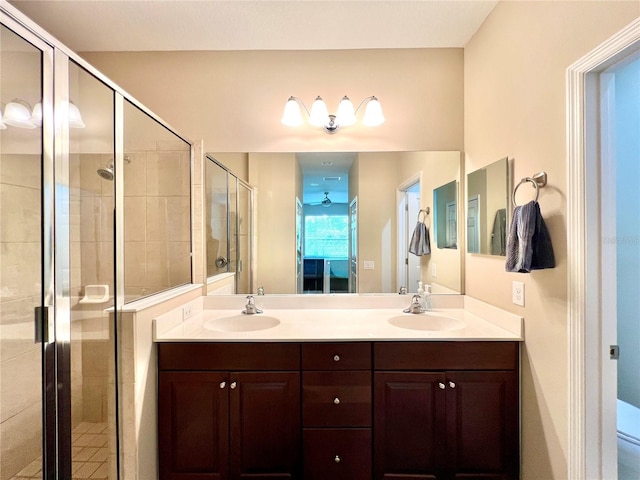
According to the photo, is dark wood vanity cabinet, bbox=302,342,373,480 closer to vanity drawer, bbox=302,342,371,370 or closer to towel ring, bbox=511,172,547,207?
vanity drawer, bbox=302,342,371,370

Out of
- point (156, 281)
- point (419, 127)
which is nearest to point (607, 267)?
point (419, 127)

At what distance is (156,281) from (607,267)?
2197 millimetres

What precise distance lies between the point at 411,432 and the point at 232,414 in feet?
2.91

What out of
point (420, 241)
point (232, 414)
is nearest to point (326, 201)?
point (420, 241)

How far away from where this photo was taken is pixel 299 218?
209 centimetres

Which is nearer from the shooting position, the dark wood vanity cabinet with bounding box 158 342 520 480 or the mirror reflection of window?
the dark wood vanity cabinet with bounding box 158 342 520 480

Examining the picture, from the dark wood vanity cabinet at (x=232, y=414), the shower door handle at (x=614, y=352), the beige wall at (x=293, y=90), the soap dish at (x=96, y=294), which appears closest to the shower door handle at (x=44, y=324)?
the soap dish at (x=96, y=294)

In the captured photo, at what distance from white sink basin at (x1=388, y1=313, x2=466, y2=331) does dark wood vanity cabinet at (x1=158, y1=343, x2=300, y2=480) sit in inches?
28.0

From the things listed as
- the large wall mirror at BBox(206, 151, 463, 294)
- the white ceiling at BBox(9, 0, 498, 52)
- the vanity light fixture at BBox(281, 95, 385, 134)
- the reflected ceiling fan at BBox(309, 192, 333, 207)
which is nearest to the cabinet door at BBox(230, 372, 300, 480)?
the large wall mirror at BBox(206, 151, 463, 294)

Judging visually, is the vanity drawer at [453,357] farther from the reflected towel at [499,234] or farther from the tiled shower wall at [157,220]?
the tiled shower wall at [157,220]

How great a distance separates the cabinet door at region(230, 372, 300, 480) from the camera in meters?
1.47

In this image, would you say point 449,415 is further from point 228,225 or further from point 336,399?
point 228,225

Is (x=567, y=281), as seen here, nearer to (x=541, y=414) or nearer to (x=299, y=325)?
(x=541, y=414)

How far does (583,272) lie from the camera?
1131mm
